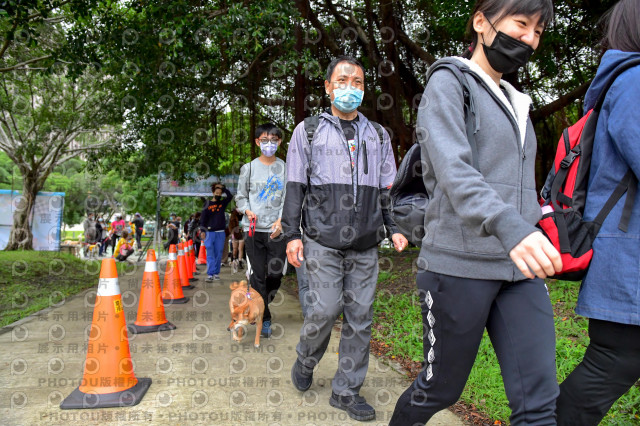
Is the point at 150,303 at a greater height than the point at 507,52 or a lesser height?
lesser

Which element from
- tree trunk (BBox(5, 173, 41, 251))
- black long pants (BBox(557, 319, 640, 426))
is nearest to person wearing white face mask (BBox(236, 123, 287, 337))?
black long pants (BBox(557, 319, 640, 426))

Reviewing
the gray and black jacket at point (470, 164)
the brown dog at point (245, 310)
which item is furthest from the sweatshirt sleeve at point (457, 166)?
the brown dog at point (245, 310)

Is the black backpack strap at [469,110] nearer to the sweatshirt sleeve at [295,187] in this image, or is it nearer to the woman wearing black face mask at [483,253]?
the woman wearing black face mask at [483,253]

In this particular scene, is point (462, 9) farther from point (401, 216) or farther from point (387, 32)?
point (401, 216)

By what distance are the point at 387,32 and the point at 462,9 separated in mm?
2918

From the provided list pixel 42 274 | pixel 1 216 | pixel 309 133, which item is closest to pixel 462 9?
pixel 309 133

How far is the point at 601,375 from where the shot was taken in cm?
174

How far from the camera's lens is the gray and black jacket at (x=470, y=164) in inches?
67.4

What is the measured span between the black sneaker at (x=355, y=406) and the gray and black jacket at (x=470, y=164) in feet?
4.26

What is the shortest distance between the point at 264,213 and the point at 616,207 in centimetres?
354

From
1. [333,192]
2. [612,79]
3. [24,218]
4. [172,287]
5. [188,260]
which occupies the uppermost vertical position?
[612,79]

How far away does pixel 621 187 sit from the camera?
1689mm

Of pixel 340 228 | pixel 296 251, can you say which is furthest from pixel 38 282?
pixel 340 228

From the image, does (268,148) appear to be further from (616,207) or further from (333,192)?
(616,207)
